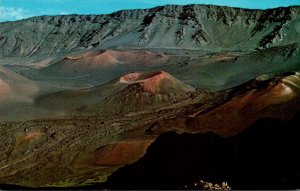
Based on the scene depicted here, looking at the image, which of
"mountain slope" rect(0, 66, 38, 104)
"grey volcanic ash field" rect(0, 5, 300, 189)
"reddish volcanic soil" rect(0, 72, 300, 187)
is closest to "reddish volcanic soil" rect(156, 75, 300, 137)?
"reddish volcanic soil" rect(0, 72, 300, 187)

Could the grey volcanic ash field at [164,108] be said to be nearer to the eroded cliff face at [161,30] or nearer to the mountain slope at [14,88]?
the mountain slope at [14,88]

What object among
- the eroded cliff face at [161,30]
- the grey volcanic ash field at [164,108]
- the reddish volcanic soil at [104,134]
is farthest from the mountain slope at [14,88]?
the eroded cliff face at [161,30]

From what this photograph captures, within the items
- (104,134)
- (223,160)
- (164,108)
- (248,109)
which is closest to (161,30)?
(164,108)

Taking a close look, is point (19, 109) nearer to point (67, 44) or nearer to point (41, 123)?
point (41, 123)

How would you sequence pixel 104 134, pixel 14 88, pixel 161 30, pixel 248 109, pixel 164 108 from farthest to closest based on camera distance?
pixel 161 30 → pixel 14 88 → pixel 164 108 → pixel 104 134 → pixel 248 109

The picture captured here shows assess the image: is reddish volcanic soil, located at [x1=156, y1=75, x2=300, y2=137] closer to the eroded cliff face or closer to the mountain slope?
the mountain slope

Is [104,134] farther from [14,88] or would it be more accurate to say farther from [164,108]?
[14,88]
